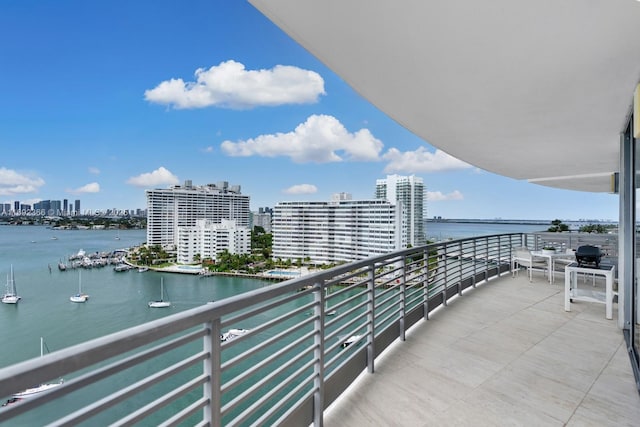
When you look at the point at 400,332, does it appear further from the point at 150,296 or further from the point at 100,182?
the point at 100,182

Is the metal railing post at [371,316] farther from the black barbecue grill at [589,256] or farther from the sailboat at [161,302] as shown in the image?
the sailboat at [161,302]

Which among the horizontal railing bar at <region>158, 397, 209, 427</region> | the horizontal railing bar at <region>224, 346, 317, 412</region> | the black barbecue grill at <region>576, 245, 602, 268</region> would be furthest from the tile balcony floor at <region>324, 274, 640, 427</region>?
A: the horizontal railing bar at <region>158, 397, 209, 427</region>

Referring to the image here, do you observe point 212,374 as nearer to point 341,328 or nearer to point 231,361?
point 231,361

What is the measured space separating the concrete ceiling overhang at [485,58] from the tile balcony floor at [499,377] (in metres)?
2.40

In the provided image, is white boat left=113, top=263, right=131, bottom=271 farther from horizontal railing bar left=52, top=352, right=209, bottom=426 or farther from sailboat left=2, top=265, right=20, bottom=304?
horizontal railing bar left=52, top=352, right=209, bottom=426

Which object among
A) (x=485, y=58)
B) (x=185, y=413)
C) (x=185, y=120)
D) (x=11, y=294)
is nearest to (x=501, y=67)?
(x=485, y=58)

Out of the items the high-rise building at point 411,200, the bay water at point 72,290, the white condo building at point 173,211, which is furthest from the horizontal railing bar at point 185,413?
the white condo building at point 173,211

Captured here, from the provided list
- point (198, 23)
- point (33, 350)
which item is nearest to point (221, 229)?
point (33, 350)

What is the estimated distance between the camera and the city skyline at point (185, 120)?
4028cm

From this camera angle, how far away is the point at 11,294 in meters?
26.2

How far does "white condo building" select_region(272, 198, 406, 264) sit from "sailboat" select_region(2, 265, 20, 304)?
71.6ft

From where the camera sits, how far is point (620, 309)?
3.87 m

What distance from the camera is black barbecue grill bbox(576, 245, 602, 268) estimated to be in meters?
4.64

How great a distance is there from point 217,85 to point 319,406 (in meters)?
54.7
